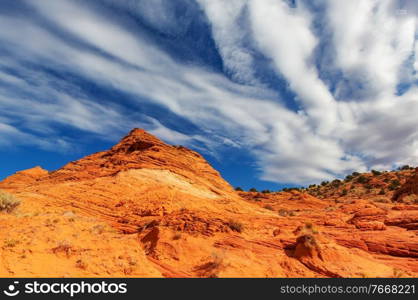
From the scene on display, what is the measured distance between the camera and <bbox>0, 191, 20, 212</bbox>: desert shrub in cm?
Result: 1460

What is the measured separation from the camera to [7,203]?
1488 centimetres

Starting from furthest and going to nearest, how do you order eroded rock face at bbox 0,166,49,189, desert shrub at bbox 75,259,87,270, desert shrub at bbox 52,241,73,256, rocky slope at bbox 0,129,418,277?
1. eroded rock face at bbox 0,166,49,189
2. desert shrub at bbox 52,241,73,256
3. rocky slope at bbox 0,129,418,277
4. desert shrub at bbox 75,259,87,270

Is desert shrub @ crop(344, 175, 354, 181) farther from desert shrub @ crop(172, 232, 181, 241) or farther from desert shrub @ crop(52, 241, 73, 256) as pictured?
desert shrub @ crop(52, 241, 73, 256)

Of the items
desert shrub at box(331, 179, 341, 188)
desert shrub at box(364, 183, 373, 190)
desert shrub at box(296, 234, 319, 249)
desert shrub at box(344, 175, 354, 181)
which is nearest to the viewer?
desert shrub at box(296, 234, 319, 249)

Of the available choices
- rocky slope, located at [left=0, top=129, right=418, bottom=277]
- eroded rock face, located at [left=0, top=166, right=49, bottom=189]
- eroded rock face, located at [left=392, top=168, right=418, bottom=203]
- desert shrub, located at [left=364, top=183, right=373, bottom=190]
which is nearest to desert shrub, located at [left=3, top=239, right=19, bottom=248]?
rocky slope, located at [left=0, top=129, right=418, bottom=277]

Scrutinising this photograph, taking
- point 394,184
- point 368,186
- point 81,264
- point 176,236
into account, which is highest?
point 368,186

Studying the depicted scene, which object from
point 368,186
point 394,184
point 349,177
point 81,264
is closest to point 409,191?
point 394,184

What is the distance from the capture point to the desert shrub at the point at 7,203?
14595mm

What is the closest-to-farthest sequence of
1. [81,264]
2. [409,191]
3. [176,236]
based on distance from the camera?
[81,264] → [176,236] → [409,191]

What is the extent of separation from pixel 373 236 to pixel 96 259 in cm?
1213

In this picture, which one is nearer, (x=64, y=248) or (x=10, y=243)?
(x=10, y=243)

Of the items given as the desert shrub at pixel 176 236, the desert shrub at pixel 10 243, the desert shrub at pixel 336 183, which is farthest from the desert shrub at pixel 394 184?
the desert shrub at pixel 10 243

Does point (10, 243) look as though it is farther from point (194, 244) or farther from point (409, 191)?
point (409, 191)

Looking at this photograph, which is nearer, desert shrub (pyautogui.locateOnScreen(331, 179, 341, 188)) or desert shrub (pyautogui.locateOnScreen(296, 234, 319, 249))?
desert shrub (pyautogui.locateOnScreen(296, 234, 319, 249))
